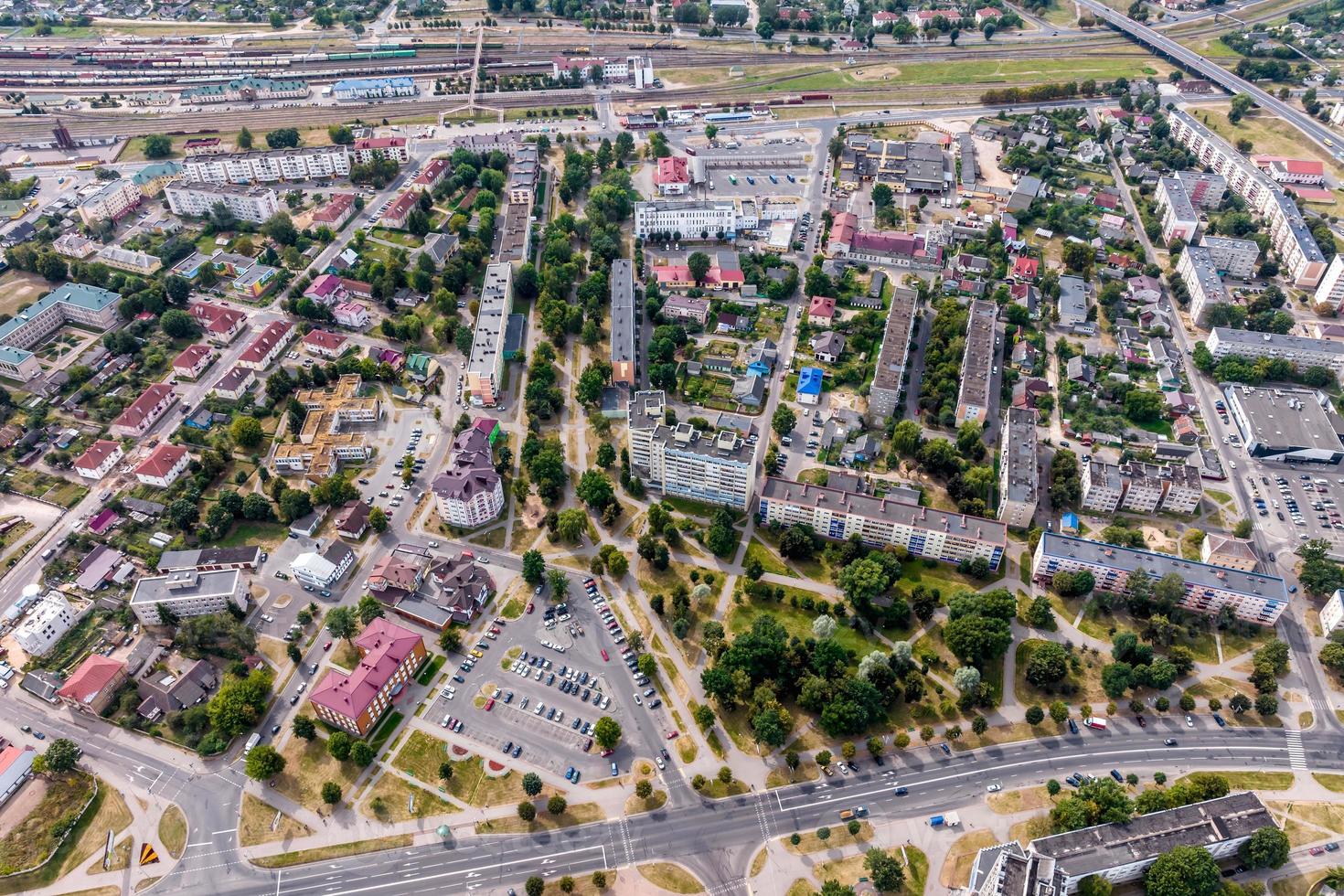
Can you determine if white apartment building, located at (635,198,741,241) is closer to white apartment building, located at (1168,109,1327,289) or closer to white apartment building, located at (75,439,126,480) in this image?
white apartment building, located at (75,439,126,480)

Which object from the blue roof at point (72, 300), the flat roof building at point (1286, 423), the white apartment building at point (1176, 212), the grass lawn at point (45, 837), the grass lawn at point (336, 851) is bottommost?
the grass lawn at point (45, 837)

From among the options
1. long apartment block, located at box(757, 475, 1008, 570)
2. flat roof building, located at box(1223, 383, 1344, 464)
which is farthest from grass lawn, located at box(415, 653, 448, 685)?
flat roof building, located at box(1223, 383, 1344, 464)

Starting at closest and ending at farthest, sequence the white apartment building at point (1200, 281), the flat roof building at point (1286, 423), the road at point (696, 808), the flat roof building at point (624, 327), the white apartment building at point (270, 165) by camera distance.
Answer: the road at point (696, 808) → the flat roof building at point (1286, 423) → the flat roof building at point (624, 327) → the white apartment building at point (1200, 281) → the white apartment building at point (270, 165)

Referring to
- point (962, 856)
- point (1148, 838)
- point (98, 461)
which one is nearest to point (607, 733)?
point (962, 856)

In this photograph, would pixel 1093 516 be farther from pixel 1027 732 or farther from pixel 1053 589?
pixel 1027 732

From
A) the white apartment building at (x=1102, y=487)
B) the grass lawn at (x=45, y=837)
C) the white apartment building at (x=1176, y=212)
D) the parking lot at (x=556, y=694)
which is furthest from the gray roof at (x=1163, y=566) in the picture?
the grass lawn at (x=45, y=837)

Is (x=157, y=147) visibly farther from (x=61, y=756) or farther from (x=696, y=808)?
(x=696, y=808)

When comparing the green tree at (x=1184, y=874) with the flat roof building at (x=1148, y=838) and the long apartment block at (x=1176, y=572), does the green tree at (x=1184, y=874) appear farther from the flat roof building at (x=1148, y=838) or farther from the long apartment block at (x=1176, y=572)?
the long apartment block at (x=1176, y=572)
